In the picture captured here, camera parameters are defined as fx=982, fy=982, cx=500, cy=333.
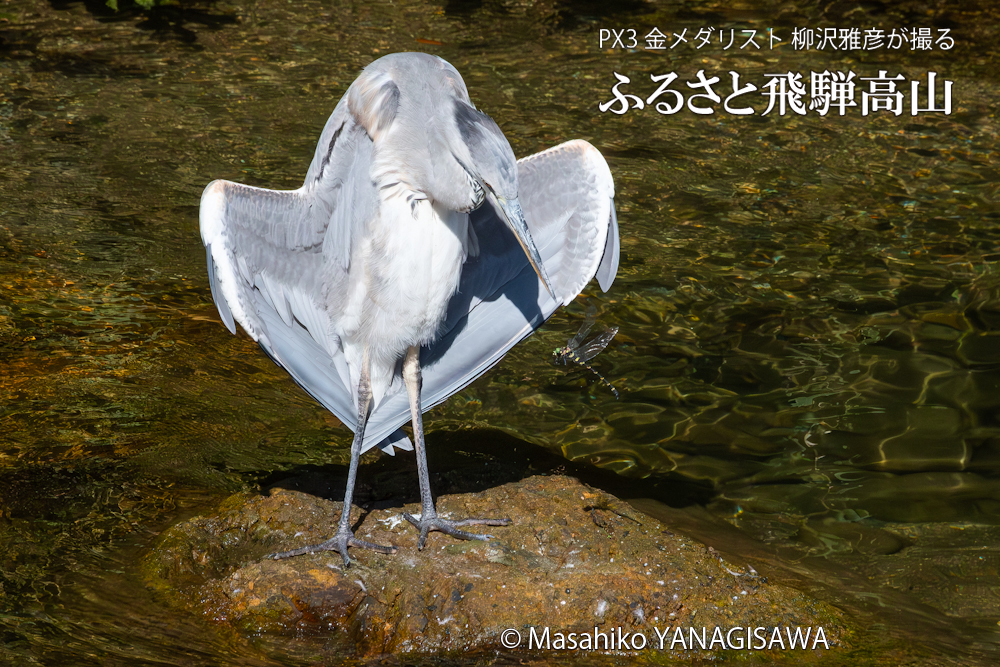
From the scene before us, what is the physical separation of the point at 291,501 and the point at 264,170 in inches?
175

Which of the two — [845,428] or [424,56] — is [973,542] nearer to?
[845,428]

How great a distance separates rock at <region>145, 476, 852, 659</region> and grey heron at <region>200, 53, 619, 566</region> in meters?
0.16

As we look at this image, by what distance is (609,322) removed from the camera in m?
6.56

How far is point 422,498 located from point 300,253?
1241 millimetres

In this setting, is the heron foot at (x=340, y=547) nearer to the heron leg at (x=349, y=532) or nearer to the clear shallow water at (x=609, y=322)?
the heron leg at (x=349, y=532)

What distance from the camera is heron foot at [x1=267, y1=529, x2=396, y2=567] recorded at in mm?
4074

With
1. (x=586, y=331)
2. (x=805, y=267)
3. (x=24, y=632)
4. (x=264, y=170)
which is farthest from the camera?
(x=264, y=170)

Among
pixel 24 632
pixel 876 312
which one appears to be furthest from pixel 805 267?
pixel 24 632

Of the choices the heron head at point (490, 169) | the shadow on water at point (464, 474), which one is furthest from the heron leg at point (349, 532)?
the heron head at point (490, 169)

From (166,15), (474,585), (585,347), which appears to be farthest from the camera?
(166,15)

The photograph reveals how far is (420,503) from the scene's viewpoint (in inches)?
183

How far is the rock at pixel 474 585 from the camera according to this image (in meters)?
3.85

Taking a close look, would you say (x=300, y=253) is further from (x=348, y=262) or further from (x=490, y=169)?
(x=490, y=169)

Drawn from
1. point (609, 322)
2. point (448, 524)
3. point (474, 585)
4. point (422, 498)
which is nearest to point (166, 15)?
point (609, 322)
